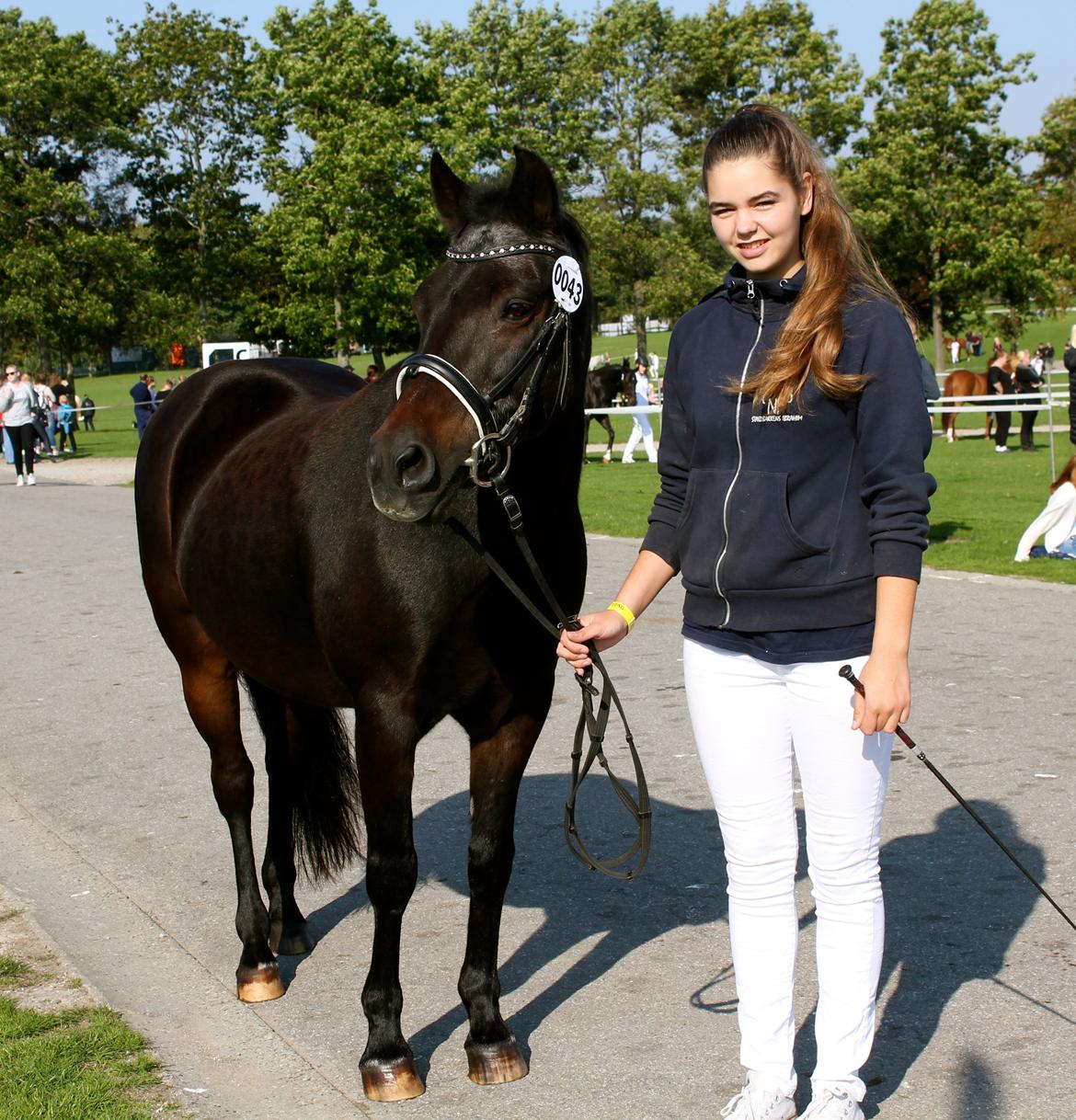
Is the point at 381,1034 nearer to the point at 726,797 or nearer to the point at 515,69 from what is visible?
the point at 726,797

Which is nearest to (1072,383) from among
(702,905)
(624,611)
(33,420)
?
(702,905)

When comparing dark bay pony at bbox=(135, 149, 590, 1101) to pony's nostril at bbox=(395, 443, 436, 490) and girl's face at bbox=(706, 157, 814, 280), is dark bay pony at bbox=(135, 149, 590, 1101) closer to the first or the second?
pony's nostril at bbox=(395, 443, 436, 490)

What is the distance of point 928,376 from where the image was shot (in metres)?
6.80

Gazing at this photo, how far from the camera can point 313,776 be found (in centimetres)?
470

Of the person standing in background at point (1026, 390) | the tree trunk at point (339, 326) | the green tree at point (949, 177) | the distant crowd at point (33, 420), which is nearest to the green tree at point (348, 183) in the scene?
the tree trunk at point (339, 326)

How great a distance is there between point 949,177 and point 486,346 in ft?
136

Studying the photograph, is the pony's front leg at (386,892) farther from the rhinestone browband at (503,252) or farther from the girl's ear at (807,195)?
the girl's ear at (807,195)

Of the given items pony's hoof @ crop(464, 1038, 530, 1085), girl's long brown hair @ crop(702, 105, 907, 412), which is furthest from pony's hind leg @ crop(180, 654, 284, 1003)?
girl's long brown hair @ crop(702, 105, 907, 412)

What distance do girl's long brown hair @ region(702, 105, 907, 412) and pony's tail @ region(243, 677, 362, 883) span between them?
8.15ft

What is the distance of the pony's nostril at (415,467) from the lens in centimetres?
292

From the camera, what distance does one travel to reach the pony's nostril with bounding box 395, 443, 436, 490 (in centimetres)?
292

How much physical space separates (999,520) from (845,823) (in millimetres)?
12783

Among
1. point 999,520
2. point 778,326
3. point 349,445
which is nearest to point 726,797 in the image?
point 778,326

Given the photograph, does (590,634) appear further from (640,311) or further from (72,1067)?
(640,311)
